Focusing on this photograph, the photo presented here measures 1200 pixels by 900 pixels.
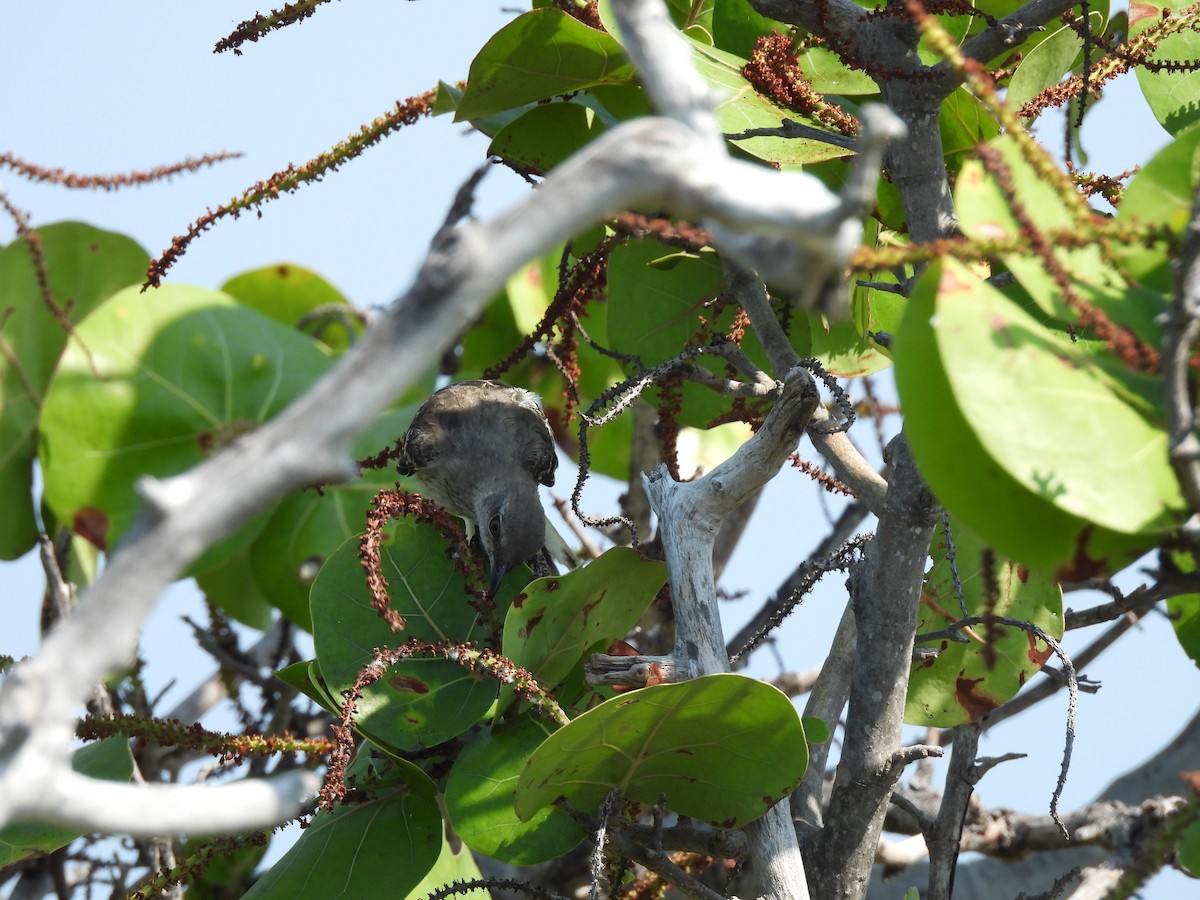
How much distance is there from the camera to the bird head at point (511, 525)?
3994 mm

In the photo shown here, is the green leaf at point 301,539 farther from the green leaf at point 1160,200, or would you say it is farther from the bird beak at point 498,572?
the green leaf at point 1160,200

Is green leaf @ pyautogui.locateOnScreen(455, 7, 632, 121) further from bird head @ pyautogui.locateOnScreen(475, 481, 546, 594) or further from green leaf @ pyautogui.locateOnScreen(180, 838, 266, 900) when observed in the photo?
green leaf @ pyautogui.locateOnScreen(180, 838, 266, 900)

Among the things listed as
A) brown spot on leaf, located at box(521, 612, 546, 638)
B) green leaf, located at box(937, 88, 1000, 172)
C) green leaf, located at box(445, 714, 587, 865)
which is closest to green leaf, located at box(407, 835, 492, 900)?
green leaf, located at box(445, 714, 587, 865)

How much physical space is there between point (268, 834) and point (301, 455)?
162cm

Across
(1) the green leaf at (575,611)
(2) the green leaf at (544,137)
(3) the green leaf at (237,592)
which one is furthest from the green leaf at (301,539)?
(1) the green leaf at (575,611)

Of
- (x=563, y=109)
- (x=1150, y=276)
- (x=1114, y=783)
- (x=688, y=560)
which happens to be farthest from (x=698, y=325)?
(x=1114, y=783)

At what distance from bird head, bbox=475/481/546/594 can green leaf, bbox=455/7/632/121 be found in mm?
1824

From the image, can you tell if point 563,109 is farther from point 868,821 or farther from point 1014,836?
point 1014,836

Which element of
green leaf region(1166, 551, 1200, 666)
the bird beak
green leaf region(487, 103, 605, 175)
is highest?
green leaf region(487, 103, 605, 175)

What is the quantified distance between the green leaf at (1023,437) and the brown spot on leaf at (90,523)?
8.89 feet

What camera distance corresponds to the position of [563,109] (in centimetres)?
258

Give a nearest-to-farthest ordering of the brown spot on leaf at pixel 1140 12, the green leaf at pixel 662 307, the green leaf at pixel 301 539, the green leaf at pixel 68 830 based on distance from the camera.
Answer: the green leaf at pixel 68 830, the brown spot on leaf at pixel 1140 12, the green leaf at pixel 662 307, the green leaf at pixel 301 539

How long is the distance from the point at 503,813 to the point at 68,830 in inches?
32.4

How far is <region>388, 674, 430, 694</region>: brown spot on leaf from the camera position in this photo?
218cm
